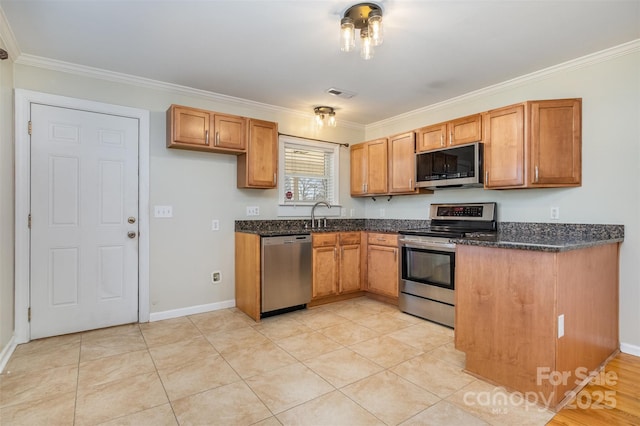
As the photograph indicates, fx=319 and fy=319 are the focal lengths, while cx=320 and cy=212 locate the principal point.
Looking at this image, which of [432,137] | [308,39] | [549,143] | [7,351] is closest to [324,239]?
[432,137]

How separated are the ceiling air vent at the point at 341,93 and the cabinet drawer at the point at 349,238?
1597mm

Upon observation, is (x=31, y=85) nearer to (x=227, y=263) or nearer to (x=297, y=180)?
(x=227, y=263)

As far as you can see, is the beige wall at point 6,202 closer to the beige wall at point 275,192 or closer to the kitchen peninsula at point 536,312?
the beige wall at point 275,192

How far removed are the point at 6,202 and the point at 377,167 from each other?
146 inches

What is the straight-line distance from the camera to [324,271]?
12.3 ft

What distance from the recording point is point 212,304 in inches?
142

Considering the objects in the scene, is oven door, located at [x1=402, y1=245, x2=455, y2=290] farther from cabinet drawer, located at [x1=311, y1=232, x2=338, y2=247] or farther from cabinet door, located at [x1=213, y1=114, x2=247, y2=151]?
cabinet door, located at [x1=213, y1=114, x2=247, y2=151]

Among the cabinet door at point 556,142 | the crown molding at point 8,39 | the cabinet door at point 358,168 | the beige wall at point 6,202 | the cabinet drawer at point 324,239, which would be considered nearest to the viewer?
the crown molding at point 8,39

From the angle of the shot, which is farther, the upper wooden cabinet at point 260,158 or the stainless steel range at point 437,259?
the upper wooden cabinet at point 260,158

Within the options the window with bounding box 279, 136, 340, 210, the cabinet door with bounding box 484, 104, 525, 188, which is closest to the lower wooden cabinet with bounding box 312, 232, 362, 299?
the window with bounding box 279, 136, 340, 210

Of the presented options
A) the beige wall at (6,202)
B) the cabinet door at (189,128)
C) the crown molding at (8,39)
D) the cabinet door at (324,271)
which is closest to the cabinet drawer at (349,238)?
the cabinet door at (324,271)

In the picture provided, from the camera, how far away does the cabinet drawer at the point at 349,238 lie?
390cm

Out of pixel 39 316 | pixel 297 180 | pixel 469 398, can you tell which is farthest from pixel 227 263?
pixel 469 398

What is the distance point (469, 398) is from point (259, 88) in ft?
10.7
